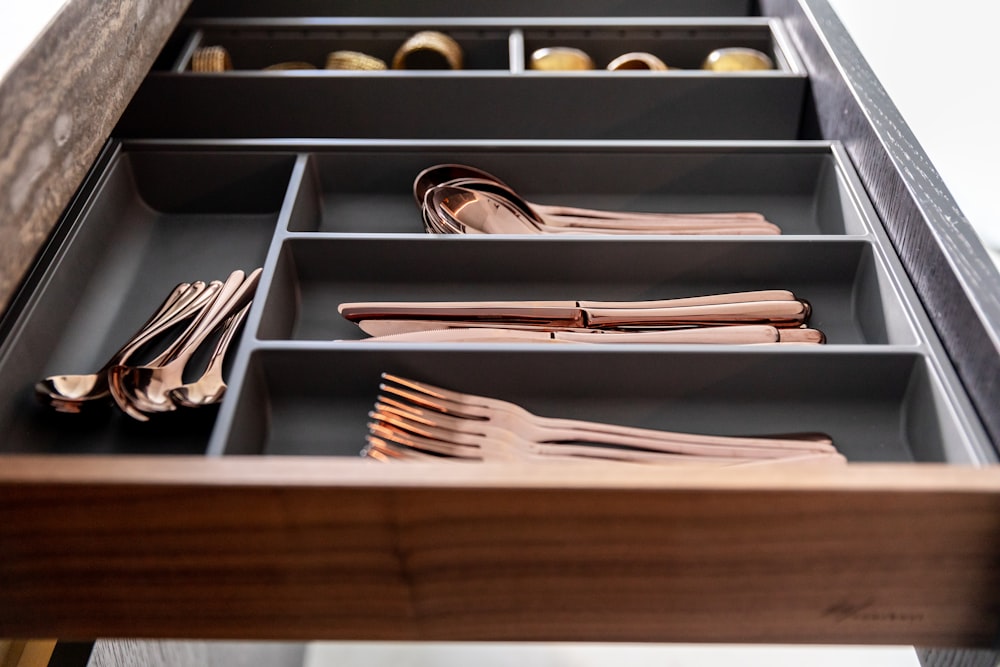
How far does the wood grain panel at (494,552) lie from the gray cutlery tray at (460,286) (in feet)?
0.28

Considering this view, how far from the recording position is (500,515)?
0.60 metres

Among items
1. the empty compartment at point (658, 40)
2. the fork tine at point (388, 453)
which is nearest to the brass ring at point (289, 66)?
the empty compartment at point (658, 40)

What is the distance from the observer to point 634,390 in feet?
2.59

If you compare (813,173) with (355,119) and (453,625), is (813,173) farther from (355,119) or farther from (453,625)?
(453,625)

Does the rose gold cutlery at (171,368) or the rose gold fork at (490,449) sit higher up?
the rose gold cutlery at (171,368)

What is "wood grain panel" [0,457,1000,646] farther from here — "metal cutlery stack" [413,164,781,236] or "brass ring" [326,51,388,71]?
"brass ring" [326,51,388,71]

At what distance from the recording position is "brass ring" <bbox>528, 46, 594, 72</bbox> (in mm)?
1147

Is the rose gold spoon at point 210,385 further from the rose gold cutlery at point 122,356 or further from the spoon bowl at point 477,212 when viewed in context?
the spoon bowl at point 477,212

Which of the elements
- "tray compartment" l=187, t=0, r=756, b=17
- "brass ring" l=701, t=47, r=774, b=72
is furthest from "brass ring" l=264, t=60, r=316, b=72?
"brass ring" l=701, t=47, r=774, b=72

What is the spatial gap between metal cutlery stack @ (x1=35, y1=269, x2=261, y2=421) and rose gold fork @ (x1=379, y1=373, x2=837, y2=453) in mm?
178

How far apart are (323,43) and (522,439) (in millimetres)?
703

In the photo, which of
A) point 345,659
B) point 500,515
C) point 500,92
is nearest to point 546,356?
point 500,515

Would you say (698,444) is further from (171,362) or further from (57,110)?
(57,110)

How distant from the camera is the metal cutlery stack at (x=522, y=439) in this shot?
0.73m
